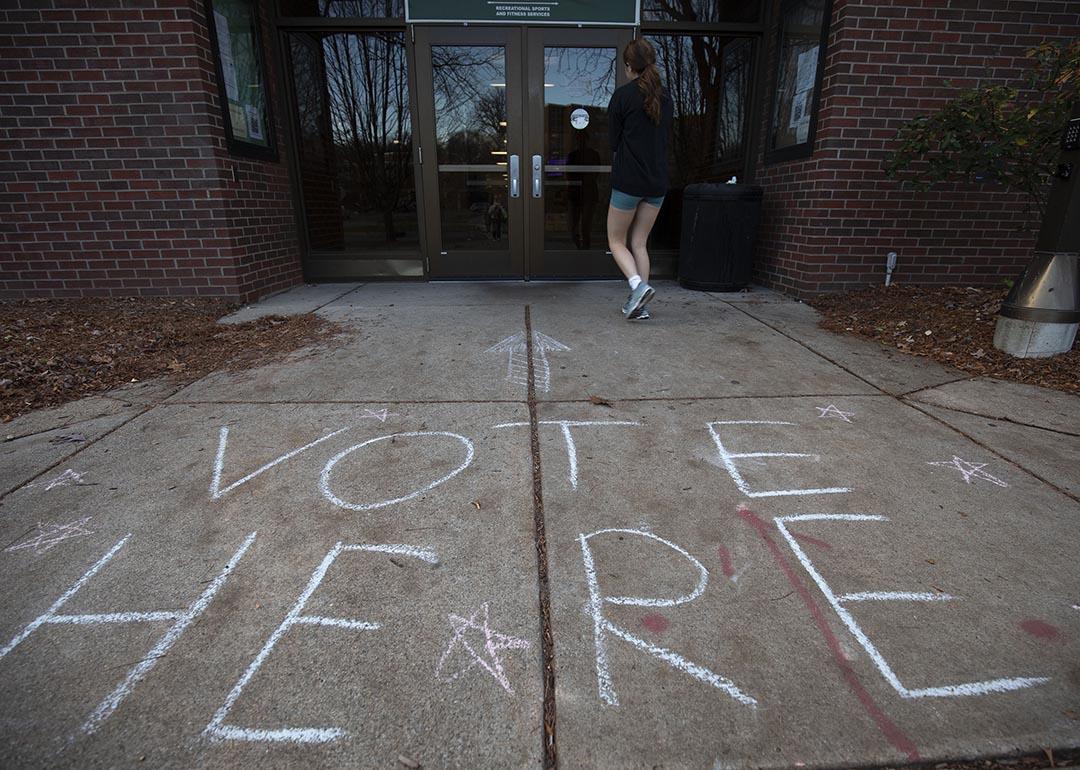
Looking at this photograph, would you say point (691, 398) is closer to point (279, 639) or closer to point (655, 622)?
point (655, 622)

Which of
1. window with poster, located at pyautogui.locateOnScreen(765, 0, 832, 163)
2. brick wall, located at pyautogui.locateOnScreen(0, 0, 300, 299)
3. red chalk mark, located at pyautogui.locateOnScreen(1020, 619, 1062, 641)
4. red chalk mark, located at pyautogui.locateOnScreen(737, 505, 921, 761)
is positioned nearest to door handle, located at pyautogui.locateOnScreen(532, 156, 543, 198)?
window with poster, located at pyautogui.locateOnScreen(765, 0, 832, 163)

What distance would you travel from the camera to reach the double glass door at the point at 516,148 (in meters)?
6.01

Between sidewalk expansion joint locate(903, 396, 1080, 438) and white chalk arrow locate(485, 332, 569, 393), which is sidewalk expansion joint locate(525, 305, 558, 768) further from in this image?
sidewalk expansion joint locate(903, 396, 1080, 438)

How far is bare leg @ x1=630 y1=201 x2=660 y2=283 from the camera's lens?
4.62m

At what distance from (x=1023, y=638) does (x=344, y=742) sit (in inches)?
67.4

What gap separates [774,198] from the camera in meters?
6.00

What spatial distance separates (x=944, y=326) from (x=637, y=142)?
8.77 ft

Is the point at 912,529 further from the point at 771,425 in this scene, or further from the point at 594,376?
the point at 594,376

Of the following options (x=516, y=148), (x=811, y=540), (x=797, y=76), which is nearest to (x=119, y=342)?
(x=516, y=148)

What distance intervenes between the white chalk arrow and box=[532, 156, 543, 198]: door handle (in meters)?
2.74

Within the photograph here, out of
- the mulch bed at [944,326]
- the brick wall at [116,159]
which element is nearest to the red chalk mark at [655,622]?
the mulch bed at [944,326]

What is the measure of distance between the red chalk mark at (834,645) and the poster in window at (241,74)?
553 cm

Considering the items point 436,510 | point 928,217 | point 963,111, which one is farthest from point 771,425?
point 928,217

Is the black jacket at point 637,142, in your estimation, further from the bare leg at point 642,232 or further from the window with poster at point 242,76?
the window with poster at point 242,76
